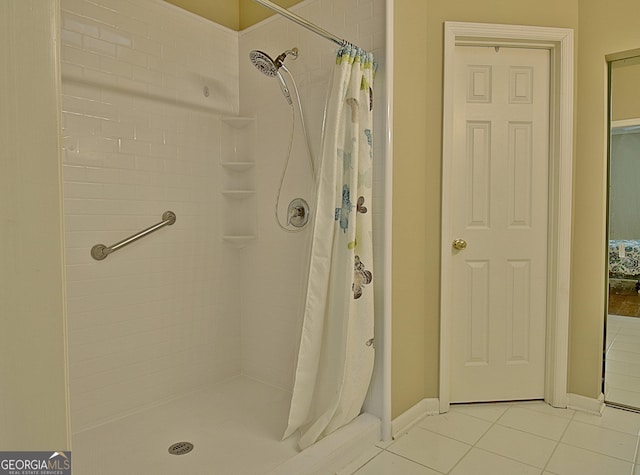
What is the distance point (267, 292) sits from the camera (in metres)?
2.58

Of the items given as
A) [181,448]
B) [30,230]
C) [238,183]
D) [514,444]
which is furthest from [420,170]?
[30,230]

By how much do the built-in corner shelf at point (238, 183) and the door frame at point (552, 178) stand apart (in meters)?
1.22

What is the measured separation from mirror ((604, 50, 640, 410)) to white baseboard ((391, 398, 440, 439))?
1.07 metres

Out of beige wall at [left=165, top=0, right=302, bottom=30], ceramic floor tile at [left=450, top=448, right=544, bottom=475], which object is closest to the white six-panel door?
ceramic floor tile at [left=450, top=448, right=544, bottom=475]

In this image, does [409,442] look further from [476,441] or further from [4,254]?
Answer: [4,254]

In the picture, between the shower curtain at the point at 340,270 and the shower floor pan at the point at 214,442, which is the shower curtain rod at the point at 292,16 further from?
the shower floor pan at the point at 214,442

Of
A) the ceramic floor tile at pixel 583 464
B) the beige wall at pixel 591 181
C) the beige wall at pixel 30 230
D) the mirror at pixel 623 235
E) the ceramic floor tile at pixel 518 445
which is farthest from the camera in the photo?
the mirror at pixel 623 235

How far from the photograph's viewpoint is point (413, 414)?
2.16 metres

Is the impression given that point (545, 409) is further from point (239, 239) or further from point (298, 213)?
point (239, 239)

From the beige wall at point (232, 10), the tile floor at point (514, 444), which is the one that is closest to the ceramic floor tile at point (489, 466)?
the tile floor at point (514, 444)

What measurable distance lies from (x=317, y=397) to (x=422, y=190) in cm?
124

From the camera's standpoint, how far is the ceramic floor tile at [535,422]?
2049mm

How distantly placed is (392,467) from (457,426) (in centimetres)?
55

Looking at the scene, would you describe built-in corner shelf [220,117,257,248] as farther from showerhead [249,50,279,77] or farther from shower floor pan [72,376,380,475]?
shower floor pan [72,376,380,475]
